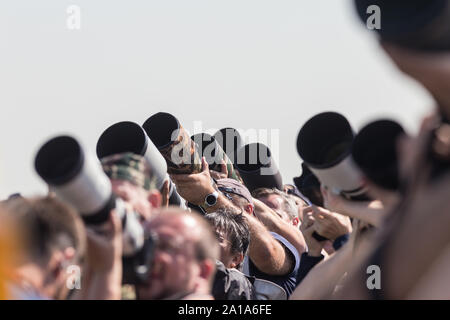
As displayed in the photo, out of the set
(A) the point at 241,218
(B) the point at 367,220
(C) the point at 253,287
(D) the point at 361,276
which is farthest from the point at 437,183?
(A) the point at 241,218

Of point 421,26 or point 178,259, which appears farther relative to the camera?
point 178,259

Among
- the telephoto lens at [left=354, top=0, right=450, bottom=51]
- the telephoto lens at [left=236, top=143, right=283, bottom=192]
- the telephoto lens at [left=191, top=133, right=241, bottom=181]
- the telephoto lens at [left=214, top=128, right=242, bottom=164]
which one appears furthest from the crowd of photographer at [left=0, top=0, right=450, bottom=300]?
the telephoto lens at [left=214, top=128, right=242, bottom=164]

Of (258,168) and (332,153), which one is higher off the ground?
(332,153)

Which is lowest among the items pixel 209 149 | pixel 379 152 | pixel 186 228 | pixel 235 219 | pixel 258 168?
pixel 258 168

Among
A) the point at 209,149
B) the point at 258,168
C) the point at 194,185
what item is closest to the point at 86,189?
the point at 194,185

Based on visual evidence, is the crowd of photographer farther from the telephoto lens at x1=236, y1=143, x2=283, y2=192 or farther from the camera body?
the telephoto lens at x1=236, y1=143, x2=283, y2=192

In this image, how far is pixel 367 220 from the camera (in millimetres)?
3342

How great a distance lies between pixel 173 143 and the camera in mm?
5125

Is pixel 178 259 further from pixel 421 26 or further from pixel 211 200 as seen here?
pixel 211 200

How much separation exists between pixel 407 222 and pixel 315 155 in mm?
1816

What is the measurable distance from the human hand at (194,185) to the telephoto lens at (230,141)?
2.79m

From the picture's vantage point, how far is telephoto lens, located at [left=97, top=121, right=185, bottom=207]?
4402mm

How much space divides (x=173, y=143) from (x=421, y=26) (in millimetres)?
3629
